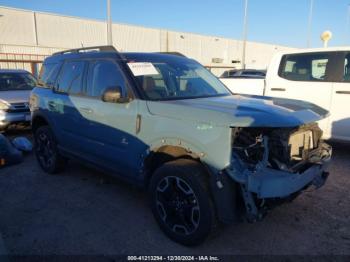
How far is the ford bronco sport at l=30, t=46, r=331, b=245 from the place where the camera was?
2646 mm

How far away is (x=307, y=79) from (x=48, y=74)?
4916mm

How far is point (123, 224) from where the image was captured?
3.57 meters

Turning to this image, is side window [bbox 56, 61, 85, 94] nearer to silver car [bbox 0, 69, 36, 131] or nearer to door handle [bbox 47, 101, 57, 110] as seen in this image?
door handle [bbox 47, 101, 57, 110]

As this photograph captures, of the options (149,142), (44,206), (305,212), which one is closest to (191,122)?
(149,142)

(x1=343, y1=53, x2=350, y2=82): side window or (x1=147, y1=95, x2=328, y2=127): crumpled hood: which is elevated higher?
(x1=343, y1=53, x2=350, y2=82): side window

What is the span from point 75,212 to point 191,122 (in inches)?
81.3

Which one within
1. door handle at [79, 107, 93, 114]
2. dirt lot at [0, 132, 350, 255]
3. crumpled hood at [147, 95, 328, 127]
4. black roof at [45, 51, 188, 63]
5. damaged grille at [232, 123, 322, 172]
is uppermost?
black roof at [45, 51, 188, 63]

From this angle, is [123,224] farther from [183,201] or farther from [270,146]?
[270,146]

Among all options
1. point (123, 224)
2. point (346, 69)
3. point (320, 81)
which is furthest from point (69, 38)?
point (123, 224)

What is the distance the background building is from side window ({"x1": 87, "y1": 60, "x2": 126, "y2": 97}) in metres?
22.0

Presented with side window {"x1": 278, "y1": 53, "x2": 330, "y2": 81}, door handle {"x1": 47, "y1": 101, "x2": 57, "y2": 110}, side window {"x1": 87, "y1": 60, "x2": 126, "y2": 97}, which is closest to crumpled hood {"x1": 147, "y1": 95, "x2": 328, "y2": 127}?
side window {"x1": 87, "y1": 60, "x2": 126, "y2": 97}

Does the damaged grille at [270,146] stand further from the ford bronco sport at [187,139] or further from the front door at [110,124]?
the front door at [110,124]

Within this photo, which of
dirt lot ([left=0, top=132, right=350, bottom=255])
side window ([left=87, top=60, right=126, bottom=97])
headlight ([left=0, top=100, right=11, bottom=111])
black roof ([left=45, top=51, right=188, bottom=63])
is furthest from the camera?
headlight ([left=0, top=100, right=11, bottom=111])

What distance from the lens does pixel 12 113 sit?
25.4 feet
